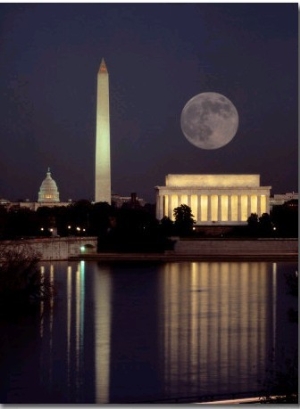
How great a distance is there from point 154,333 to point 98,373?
209 inches

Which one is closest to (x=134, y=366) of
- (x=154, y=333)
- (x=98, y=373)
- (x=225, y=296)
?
(x=98, y=373)

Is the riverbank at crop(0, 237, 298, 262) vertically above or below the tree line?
below

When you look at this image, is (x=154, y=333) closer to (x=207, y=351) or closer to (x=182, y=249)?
(x=207, y=351)

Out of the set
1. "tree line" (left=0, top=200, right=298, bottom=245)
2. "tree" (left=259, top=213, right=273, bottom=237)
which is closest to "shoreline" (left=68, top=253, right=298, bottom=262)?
"tree line" (left=0, top=200, right=298, bottom=245)

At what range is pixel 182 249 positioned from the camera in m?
44.9

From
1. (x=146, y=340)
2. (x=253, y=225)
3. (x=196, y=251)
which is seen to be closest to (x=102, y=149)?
(x=253, y=225)

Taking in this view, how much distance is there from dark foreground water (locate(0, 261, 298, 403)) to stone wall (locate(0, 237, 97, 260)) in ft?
23.0

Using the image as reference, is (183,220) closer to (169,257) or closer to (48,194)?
(169,257)

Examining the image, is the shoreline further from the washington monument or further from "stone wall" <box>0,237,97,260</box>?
the washington monument

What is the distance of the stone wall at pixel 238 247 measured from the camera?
43.7m

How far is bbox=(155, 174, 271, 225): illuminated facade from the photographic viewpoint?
59.5 meters

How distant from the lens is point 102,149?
53.4 meters

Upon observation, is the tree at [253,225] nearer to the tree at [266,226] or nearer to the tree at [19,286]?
the tree at [266,226]

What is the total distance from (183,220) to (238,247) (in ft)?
31.3
